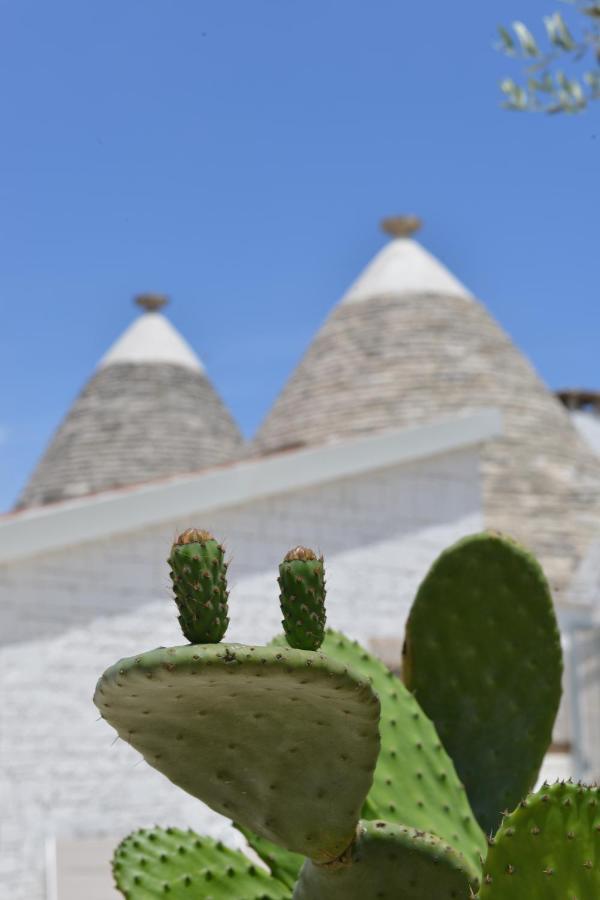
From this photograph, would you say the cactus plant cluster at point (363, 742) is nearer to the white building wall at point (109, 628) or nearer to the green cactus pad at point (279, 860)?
the green cactus pad at point (279, 860)

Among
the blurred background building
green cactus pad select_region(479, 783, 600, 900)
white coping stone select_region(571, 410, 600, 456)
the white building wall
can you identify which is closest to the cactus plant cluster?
green cactus pad select_region(479, 783, 600, 900)

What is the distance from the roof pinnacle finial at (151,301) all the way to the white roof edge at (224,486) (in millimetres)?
12487

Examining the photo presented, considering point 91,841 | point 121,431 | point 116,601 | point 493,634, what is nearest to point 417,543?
point 116,601

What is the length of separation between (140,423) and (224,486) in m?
11.0

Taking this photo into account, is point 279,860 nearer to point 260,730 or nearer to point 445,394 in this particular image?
point 260,730

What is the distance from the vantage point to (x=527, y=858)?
7.57 feet

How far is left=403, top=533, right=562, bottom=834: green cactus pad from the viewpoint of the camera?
11.4 ft

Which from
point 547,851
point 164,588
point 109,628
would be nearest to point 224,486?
point 164,588

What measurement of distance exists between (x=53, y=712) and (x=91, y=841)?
0.67 meters

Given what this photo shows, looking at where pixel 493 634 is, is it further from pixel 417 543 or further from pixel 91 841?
pixel 417 543

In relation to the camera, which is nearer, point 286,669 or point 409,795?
point 286,669

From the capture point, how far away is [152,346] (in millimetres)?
20359

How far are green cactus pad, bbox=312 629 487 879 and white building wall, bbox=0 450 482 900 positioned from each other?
13.9ft

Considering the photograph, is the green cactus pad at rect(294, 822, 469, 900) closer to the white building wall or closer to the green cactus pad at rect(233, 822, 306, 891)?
the green cactus pad at rect(233, 822, 306, 891)
